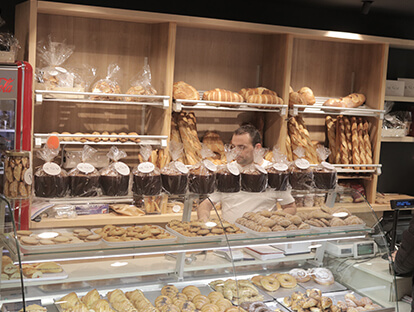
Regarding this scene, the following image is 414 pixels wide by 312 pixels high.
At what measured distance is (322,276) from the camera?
2.36 m

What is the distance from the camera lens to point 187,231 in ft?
6.55

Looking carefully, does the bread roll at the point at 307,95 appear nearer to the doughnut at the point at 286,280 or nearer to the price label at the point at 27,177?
the doughnut at the point at 286,280

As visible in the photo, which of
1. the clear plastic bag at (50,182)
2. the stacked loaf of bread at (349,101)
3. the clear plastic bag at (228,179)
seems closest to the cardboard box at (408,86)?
the stacked loaf of bread at (349,101)

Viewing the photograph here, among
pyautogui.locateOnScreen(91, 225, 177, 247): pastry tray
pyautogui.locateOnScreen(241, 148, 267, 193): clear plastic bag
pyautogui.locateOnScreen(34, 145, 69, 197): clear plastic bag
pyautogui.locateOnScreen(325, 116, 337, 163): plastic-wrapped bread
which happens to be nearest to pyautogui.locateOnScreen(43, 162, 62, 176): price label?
pyautogui.locateOnScreen(34, 145, 69, 197): clear plastic bag

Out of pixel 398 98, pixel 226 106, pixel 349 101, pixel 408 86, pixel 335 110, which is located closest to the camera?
pixel 226 106

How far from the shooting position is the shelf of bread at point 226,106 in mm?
3664

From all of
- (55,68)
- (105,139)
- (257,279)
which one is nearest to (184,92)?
(105,139)

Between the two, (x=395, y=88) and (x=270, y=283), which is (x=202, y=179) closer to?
(x=270, y=283)

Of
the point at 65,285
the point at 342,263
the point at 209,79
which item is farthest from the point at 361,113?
the point at 65,285

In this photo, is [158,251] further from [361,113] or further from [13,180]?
[361,113]

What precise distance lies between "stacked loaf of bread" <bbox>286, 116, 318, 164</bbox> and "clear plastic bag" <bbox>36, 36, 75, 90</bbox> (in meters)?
1.79

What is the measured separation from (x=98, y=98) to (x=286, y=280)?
6.10ft

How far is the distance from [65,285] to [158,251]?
393 mm

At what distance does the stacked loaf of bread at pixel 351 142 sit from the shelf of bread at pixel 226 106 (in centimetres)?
68
